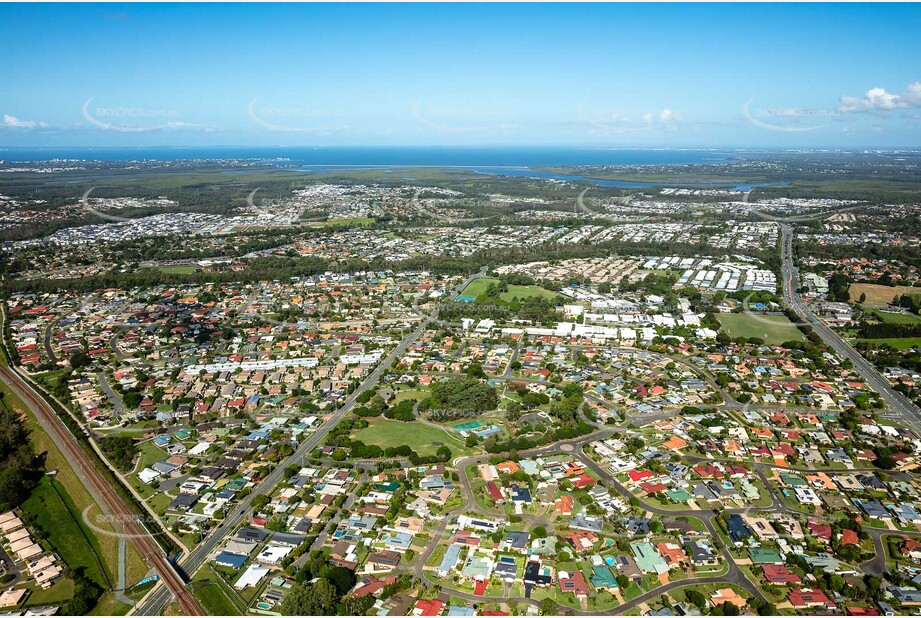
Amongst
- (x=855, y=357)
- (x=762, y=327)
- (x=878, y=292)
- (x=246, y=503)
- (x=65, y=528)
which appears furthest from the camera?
(x=878, y=292)

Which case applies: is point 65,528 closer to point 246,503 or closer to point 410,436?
point 246,503

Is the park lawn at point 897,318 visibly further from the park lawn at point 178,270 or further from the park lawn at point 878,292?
the park lawn at point 178,270

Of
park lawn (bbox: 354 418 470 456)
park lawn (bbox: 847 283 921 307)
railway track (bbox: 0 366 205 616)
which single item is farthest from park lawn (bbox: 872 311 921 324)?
railway track (bbox: 0 366 205 616)

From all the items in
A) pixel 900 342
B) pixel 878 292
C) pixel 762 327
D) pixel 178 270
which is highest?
pixel 178 270

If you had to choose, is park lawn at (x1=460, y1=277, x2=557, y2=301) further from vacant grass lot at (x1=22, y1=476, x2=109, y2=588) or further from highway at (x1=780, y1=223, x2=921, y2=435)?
vacant grass lot at (x1=22, y1=476, x2=109, y2=588)

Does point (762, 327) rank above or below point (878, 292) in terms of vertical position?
below

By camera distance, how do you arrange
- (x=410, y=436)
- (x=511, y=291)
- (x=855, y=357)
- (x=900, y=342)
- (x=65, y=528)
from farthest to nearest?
(x=511, y=291)
(x=900, y=342)
(x=855, y=357)
(x=410, y=436)
(x=65, y=528)

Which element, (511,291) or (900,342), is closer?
(900,342)

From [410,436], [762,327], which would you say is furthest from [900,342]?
[410,436]
